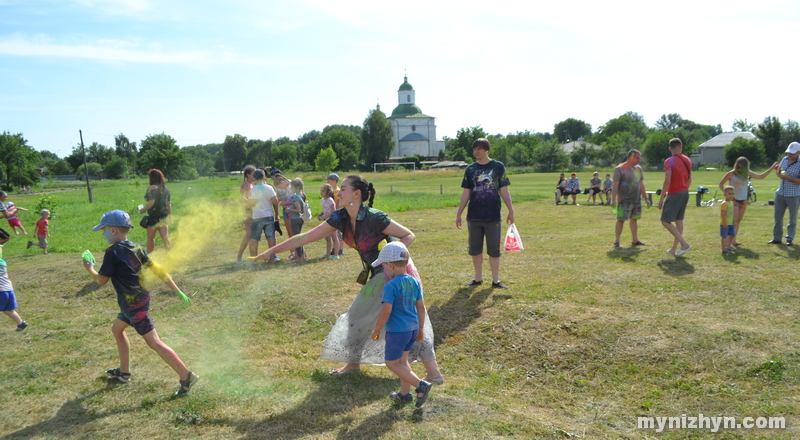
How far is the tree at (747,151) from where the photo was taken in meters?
71.6

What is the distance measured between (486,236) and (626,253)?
174 inches

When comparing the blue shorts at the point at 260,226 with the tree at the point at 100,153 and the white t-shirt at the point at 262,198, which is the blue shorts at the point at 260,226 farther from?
the tree at the point at 100,153

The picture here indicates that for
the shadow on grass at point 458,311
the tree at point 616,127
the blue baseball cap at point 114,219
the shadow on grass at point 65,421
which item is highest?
the tree at point 616,127

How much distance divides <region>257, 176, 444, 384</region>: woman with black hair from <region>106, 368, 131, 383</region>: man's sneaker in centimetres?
222

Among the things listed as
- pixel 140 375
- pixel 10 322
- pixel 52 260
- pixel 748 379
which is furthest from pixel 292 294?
pixel 52 260

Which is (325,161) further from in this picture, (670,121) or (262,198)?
(670,121)

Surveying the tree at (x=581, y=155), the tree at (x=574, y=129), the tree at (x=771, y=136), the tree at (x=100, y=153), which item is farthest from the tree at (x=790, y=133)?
the tree at (x=100, y=153)

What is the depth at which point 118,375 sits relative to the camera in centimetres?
568

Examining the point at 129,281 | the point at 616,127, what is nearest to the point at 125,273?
the point at 129,281

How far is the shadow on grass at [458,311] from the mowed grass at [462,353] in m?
0.03

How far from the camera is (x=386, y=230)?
507 centimetres

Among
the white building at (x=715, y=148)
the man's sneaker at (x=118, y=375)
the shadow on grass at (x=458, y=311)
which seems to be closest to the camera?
the man's sneaker at (x=118, y=375)

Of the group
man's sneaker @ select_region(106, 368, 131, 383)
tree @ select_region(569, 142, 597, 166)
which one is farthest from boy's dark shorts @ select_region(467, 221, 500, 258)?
tree @ select_region(569, 142, 597, 166)

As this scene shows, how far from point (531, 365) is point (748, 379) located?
212cm
